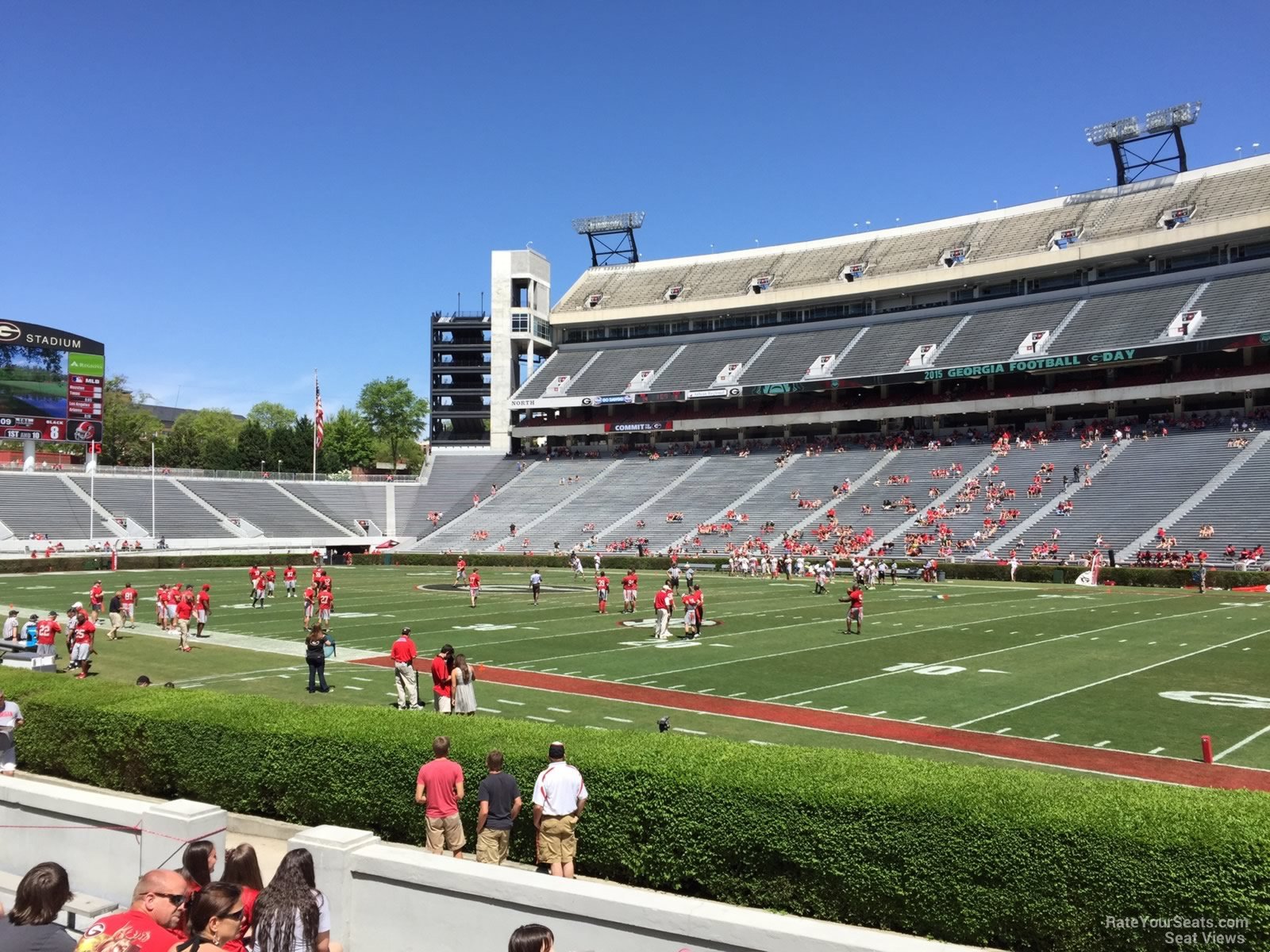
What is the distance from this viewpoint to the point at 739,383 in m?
74.2

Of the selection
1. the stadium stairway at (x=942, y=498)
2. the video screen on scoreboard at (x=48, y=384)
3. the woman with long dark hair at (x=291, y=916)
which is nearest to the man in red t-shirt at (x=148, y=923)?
the woman with long dark hair at (x=291, y=916)

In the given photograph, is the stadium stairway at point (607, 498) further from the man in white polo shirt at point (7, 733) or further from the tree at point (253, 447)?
the man in white polo shirt at point (7, 733)

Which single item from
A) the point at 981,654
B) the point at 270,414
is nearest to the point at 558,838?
the point at 981,654

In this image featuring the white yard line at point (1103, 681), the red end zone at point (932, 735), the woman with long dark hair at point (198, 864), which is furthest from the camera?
A: the white yard line at point (1103, 681)

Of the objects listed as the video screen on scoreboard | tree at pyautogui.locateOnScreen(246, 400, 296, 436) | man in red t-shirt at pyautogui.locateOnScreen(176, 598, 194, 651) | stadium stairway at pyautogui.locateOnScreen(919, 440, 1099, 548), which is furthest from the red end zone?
tree at pyautogui.locateOnScreen(246, 400, 296, 436)

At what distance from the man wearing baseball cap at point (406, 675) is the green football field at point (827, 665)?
1258 millimetres

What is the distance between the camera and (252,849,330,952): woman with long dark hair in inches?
207

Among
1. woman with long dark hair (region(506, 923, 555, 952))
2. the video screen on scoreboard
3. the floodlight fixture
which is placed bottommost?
woman with long dark hair (region(506, 923, 555, 952))

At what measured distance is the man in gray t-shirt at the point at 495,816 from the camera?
878 centimetres

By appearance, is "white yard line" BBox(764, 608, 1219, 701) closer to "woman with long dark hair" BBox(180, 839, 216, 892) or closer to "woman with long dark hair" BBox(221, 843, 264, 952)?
"woman with long dark hair" BBox(180, 839, 216, 892)

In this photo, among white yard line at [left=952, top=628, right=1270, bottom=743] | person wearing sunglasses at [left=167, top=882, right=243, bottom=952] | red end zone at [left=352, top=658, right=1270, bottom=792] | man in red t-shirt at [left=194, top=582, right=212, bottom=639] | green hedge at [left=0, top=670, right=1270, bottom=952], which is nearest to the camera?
person wearing sunglasses at [left=167, top=882, right=243, bottom=952]

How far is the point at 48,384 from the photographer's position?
60750 millimetres

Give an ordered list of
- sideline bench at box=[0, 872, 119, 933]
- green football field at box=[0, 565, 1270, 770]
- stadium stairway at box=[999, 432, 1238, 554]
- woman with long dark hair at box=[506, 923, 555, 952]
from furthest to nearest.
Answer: stadium stairway at box=[999, 432, 1238, 554] < green football field at box=[0, 565, 1270, 770] < sideline bench at box=[0, 872, 119, 933] < woman with long dark hair at box=[506, 923, 555, 952]

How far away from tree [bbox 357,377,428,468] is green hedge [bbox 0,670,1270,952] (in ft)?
373
